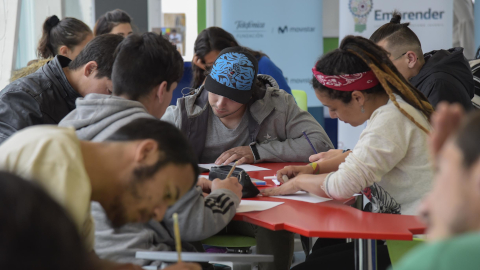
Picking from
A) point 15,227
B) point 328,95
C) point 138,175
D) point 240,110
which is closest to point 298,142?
point 240,110

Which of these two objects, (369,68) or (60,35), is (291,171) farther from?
(60,35)

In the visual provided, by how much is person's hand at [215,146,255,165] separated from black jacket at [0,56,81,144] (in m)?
0.79

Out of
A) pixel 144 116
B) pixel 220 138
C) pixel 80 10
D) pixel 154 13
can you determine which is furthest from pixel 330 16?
pixel 144 116

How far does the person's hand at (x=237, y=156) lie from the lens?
262 centimetres

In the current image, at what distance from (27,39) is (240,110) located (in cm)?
296

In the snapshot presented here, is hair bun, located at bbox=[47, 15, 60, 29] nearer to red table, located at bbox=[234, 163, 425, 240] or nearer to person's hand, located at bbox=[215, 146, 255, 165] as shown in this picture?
person's hand, located at bbox=[215, 146, 255, 165]

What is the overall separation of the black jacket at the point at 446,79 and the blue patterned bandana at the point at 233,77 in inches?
43.5

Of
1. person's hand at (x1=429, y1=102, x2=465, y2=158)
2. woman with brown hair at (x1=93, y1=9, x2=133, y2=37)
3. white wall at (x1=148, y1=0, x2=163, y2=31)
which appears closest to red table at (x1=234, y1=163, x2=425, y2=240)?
person's hand at (x1=429, y1=102, x2=465, y2=158)

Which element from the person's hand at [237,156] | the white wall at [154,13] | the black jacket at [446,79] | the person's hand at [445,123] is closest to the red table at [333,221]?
the person's hand at [445,123]

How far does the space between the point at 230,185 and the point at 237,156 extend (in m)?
0.85

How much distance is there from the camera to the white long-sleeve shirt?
172 centimetres

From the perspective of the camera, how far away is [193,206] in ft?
5.03

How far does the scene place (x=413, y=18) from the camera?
542cm

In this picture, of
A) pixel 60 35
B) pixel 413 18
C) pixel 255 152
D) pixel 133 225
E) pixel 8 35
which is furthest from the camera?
pixel 413 18
